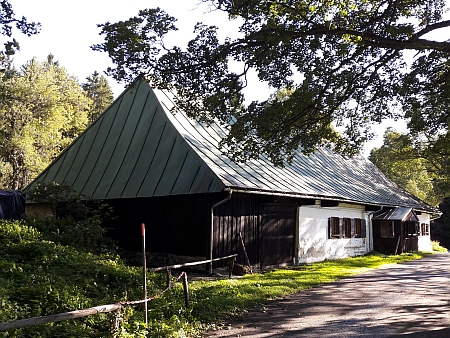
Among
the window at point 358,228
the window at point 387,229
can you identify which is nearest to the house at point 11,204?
the window at point 358,228

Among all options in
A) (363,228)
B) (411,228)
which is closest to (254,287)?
(363,228)

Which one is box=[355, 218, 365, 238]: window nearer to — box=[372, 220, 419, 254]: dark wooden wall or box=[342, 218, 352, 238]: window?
box=[342, 218, 352, 238]: window

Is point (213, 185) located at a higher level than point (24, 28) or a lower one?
lower

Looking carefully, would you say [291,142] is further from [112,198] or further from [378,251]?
[378,251]

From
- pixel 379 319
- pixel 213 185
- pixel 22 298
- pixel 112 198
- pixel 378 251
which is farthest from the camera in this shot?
pixel 378 251

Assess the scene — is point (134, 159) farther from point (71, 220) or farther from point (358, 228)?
point (358, 228)

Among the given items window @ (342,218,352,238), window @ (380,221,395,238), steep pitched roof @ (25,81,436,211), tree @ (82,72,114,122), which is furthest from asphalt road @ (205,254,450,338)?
tree @ (82,72,114,122)

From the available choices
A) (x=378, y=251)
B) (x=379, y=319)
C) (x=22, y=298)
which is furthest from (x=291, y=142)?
(x=378, y=251)

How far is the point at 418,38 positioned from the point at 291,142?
374 cm

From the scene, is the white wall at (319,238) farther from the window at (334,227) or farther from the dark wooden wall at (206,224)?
the dark wooden wall at (206,224)

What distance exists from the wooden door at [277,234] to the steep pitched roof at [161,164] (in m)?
0.94

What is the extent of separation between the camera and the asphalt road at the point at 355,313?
675 centimetres

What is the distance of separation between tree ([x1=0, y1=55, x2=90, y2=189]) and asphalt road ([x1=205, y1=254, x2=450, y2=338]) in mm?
23403

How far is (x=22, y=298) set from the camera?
637 cm
